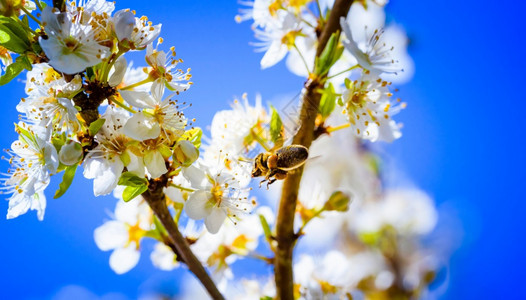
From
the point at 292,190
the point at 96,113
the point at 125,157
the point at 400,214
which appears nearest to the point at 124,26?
the point at 96,113

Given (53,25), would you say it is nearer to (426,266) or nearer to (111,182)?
(111,182)

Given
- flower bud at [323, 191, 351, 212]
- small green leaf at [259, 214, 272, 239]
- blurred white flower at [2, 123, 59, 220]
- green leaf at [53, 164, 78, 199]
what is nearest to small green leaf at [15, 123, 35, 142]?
blurred white flower at [2, 123, 59, 220]

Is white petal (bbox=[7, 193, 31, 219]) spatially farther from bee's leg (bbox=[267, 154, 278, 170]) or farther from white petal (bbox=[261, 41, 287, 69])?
white petal (bbox=[261, 41, 287, 69])

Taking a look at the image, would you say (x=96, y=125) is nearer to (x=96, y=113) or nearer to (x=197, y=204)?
(x=96, y=113)

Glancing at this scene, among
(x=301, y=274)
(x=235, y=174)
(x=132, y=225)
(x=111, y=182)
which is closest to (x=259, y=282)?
(x=301, y=274)

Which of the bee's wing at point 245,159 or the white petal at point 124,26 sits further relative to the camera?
the bee's wing at point 245,159

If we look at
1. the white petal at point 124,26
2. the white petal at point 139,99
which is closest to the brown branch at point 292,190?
the white petal at point 139,99

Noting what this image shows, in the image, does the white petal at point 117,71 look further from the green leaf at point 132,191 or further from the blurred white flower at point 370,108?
the blurred white flower at point 370,108
